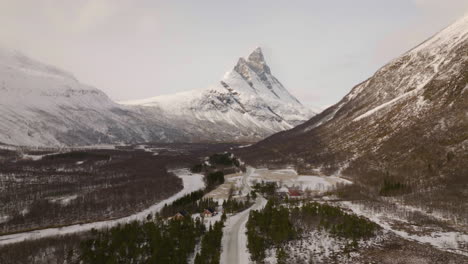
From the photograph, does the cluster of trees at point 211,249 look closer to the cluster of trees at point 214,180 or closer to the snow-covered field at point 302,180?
the snow-covered field at point 302,180

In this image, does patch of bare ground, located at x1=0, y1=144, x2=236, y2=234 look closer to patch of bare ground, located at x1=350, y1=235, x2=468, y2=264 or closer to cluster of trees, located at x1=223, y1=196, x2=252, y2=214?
cluster of trees, located at x1=223, y1=196, x2=252, y2=214

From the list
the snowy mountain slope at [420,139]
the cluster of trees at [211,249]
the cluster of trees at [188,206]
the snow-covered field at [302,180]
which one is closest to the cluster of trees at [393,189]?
the snowy mountain slope at [420,139]

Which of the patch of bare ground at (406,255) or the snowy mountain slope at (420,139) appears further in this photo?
the snowy mountain slope at (420,139)

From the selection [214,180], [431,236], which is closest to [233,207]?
[431,236]

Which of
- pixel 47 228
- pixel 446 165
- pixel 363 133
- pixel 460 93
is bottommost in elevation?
pixel 47 228

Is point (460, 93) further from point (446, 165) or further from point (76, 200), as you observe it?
point (76, 200)

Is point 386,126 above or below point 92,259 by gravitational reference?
above

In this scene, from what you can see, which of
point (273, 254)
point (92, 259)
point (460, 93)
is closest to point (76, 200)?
point (92, 259)

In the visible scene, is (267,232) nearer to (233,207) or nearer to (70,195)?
(233,207)
